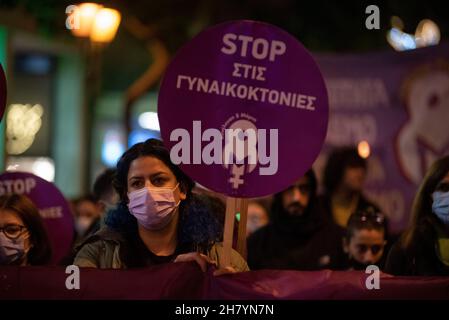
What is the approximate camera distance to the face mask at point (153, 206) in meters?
5.00

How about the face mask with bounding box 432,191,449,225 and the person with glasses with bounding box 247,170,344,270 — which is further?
the person with glasses with bounding box 247,170,344,270

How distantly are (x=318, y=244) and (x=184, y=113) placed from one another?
3.04 meters

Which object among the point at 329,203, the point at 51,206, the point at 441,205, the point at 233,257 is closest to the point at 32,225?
the point at 51,206

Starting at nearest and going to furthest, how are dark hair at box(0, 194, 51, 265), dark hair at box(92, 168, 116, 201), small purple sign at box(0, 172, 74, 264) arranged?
dark hair at box(0, 194, 51, 265) < small purple sign at box(0, 172, 74, 264) < dark hair at box(92, 168, 116, 201)

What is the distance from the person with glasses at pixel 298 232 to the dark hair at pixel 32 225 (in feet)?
7.01

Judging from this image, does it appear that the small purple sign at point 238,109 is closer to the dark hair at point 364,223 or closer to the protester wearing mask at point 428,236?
the protester wearing mask at point 428,236

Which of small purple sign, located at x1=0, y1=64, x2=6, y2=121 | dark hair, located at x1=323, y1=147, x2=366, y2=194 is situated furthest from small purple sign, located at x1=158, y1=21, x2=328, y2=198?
dark hair, located at x1=323, y1=147, x2=366, y2=194

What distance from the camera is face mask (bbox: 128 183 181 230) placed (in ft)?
16.4

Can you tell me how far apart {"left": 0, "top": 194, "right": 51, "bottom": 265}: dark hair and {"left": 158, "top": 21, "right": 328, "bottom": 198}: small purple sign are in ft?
3.90

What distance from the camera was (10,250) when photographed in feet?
17.9

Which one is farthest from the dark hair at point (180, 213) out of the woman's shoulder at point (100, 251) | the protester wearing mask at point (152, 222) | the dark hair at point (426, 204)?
the dark hair at point (426, 204)

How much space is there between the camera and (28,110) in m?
17.1

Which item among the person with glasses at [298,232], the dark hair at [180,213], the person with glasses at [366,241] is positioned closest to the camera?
the dark hair at [180,213]

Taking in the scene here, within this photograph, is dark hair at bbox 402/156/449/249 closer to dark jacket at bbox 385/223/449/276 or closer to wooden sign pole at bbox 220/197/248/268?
dark jacket at bbox 385/223/449/276
